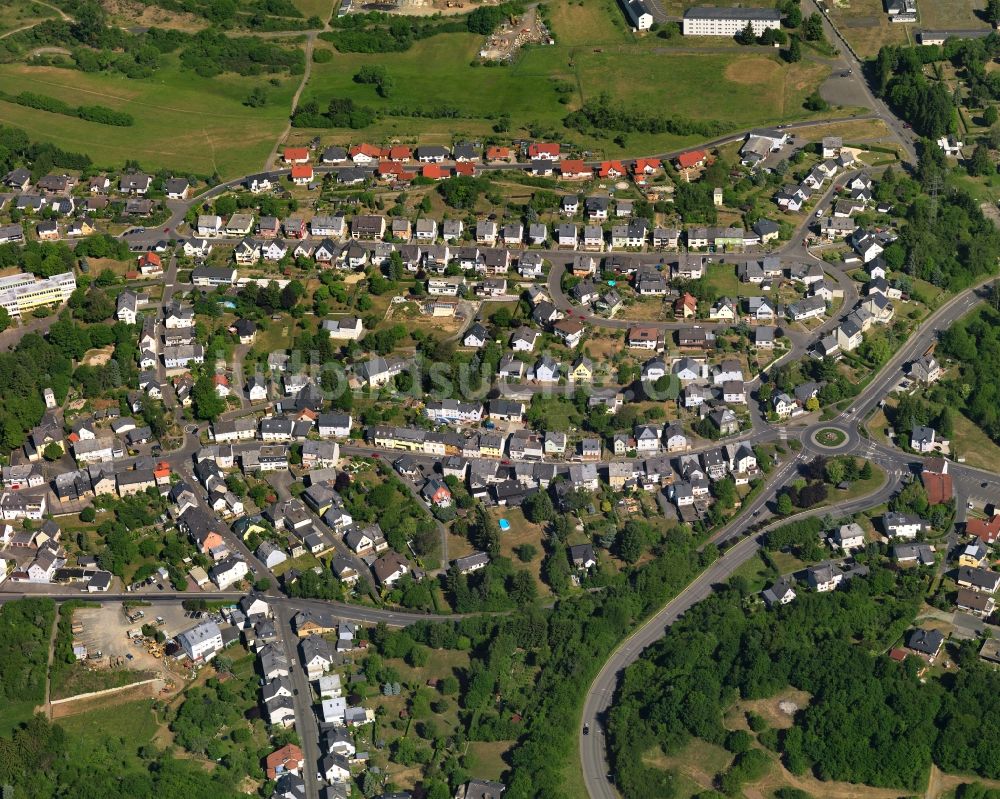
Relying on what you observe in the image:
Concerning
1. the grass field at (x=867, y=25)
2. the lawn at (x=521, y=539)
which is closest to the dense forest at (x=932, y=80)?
the grass field at (x=867, y=25)

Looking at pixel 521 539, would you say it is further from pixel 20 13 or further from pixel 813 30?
pixel 20 13

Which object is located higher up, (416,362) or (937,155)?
(937,155)

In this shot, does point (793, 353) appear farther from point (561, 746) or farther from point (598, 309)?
point (561, 746)

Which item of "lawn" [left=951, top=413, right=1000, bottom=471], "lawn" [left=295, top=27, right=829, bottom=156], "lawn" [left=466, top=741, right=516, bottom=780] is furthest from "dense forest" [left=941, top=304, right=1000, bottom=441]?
"lawn" [left=466, top=741, right=516, bottom=780]

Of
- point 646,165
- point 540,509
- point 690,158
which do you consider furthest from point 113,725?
point 690,158

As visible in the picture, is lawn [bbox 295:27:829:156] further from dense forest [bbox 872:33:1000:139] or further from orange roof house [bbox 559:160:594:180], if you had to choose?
dense forest [bbox 872:33:1000:139]

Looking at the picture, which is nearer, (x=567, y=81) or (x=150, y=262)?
(x=150, y=262)

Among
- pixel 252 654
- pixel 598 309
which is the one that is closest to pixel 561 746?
pixel 252 654
